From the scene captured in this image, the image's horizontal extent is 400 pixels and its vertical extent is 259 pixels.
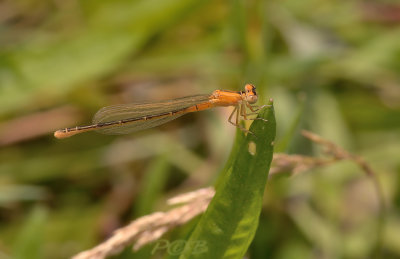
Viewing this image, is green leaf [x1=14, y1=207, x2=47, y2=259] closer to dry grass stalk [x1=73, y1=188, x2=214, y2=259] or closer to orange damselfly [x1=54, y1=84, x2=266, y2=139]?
orange damselfly [x1=54, y1=84, x2=266, y2=139]

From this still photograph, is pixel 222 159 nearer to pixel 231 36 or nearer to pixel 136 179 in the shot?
pixel 136 179

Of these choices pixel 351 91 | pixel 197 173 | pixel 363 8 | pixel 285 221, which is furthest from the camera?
pixel 363 8

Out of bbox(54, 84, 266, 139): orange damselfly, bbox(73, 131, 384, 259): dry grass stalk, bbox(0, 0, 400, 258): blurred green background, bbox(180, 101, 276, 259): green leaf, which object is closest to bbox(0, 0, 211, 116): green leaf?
bbox(0, 0, 400, 258): blurred green background

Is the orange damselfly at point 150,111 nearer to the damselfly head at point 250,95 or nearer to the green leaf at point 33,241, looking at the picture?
the damselfly head at point 250,95

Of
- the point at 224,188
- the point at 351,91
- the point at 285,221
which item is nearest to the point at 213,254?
the point at 224,188

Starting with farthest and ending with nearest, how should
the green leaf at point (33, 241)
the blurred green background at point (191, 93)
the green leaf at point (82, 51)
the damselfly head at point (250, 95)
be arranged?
the green leaf at point (82, 51) → the blurred green background at point (191, 93) → the damselfly head at point (250, 95) → the green leaf at point (33, 241)

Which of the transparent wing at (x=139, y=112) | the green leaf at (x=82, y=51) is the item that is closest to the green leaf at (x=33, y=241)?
the transparent wing at (x=139, y=112)

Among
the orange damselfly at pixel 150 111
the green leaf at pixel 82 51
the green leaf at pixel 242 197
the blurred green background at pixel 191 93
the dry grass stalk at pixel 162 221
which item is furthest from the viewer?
the green leaf at pixel 82 51
